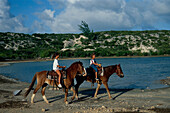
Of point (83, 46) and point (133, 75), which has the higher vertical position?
point (83, 46)

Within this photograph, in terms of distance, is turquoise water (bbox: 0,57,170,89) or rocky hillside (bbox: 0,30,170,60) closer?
turquoise water (bbox: 0,57,170,89)

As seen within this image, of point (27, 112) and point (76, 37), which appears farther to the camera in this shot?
point (76, 37)

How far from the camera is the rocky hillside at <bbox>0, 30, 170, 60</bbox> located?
2714 inches

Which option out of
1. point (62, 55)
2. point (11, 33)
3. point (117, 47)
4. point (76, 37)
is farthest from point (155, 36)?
point (11, 33)

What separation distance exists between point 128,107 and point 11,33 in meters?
100

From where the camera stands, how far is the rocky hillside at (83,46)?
68.9 metres

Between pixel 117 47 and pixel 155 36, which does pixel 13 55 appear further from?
pixel 155 36

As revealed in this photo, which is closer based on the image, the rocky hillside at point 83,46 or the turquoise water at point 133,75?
the turquoise water at point 133,75

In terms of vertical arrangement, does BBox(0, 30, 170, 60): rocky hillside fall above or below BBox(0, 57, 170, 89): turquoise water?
above

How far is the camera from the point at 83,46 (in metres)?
83.2

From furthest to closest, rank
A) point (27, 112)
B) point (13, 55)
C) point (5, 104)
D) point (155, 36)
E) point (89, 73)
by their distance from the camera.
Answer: point (155, 36) < point (13, 55) < point (89, 73) < point (5, 104) < point (27, 112)

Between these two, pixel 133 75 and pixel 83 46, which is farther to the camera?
pixel 83 46

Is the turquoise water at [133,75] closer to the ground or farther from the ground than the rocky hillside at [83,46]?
closer to the ground

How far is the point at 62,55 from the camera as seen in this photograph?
69.2 meters
